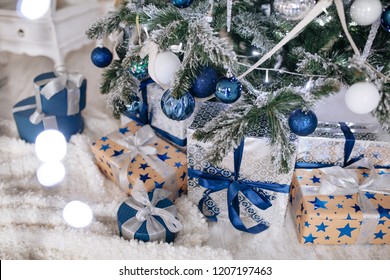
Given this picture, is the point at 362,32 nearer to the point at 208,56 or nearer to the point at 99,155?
the point at 208,56

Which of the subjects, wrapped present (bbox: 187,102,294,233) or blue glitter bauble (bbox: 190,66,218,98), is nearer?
blue glitter bauble (bbox: 190,66,218,98)

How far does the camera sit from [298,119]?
76 centimetres

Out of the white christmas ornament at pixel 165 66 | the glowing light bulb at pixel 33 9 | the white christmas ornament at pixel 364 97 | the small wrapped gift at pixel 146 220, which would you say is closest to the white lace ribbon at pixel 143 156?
the small wrapped gift at pixel 146 220

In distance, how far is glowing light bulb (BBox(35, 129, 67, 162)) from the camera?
1.25 meters

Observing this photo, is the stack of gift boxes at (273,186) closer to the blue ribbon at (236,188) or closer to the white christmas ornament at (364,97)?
the blue ribbon at (236,188)

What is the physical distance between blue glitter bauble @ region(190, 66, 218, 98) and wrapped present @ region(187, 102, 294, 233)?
0.13 metres

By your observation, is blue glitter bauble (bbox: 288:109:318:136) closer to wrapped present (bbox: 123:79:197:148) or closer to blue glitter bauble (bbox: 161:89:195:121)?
blue glitter bauble (bbox: 161:89:195:121)

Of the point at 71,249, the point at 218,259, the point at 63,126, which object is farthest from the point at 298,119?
the point at 63,126

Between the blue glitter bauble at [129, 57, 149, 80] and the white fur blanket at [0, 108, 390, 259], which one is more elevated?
the blue glitter bauble at [129, 57, 149, 80]

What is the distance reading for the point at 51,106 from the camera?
4.16 ft

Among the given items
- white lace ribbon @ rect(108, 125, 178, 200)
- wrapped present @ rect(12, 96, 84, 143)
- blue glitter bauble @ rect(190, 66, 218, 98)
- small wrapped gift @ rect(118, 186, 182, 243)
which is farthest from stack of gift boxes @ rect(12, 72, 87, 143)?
blue glitter bauble @ rect(190, 66, 218, 98)

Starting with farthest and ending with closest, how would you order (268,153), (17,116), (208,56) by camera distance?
(17,116)
(268,153)
(208,56)

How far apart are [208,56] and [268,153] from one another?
0.95 feet

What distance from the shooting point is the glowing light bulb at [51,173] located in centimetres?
117
